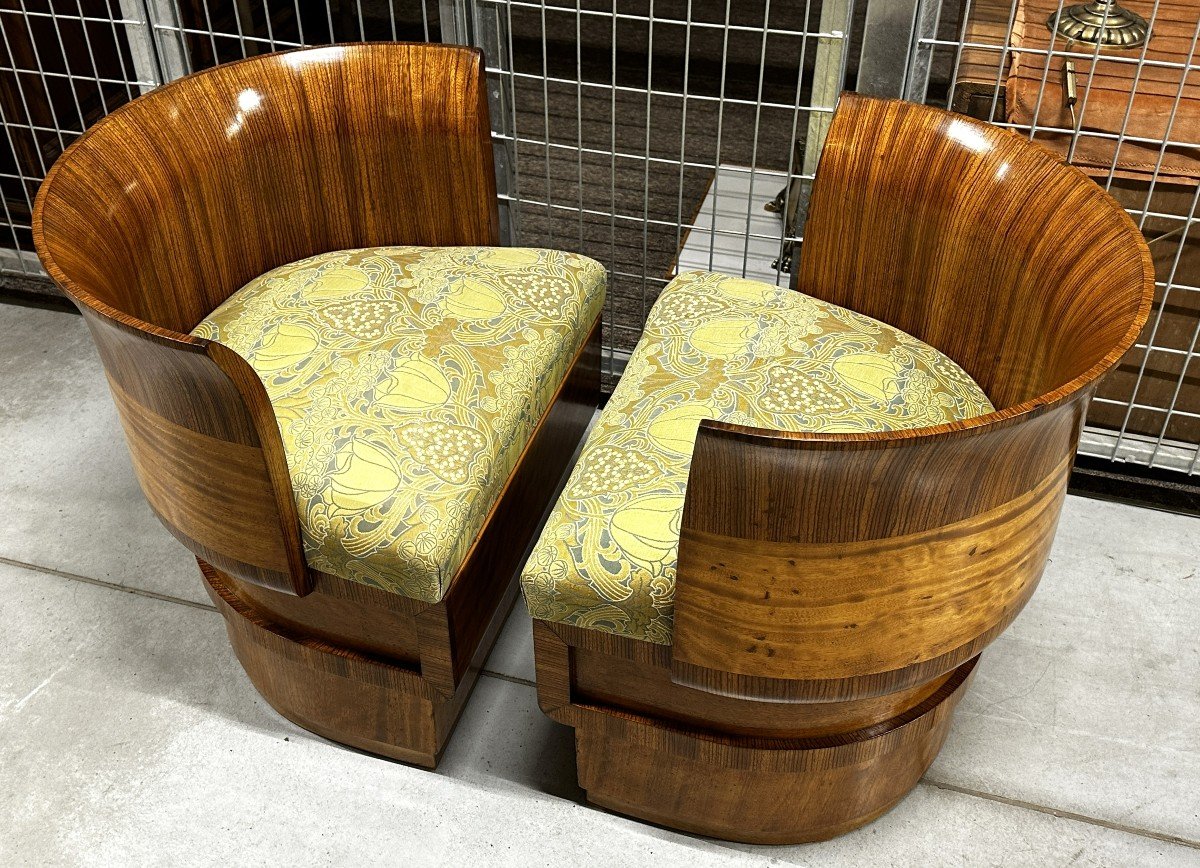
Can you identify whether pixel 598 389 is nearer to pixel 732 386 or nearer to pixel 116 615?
pixel 732 386

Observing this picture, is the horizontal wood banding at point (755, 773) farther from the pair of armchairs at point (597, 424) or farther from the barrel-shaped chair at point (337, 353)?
the barrel-shaped chair at point (337, 353)

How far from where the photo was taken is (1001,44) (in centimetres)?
190

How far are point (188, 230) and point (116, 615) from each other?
0.70 meters

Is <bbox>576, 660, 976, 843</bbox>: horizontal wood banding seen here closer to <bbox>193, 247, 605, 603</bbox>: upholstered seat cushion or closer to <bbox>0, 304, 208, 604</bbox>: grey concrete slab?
<bbox>193, 247, 605, 603</bbox>: upholstered seat cushion

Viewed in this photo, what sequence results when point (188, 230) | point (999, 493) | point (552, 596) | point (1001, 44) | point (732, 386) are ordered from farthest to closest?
1. point (1001, 44)
2. point (188, 230)
3. point (732, 386)
4. point (552, 596)
5. point (999, 493)

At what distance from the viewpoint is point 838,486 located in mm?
1187

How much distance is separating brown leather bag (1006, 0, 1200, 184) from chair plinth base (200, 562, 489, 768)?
52.1 inches

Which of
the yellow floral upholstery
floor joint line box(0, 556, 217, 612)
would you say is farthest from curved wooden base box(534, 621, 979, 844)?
floor joint line box(0, 556, 217, 612)

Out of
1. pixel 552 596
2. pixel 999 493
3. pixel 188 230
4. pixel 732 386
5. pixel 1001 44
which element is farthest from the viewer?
pixel 1001 44

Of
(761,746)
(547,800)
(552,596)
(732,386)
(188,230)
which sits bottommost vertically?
(547,800)

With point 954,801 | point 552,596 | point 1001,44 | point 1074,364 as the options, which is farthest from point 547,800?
point 1001,44

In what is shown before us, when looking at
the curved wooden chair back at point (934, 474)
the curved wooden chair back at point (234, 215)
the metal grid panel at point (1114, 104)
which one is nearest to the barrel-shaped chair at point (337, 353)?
the curved wooden chair back at point (234, 215)

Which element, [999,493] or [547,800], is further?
[547,800]

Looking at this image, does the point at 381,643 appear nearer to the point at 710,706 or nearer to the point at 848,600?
the point at 710,706
